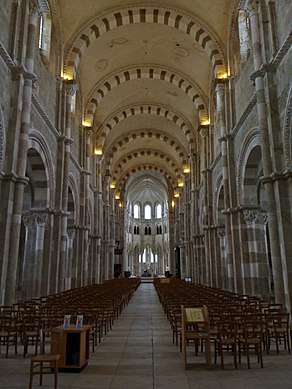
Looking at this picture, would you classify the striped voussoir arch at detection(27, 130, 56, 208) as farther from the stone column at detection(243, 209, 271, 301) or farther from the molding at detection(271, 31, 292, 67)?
the molding at detection(271, 31, 292, 67)

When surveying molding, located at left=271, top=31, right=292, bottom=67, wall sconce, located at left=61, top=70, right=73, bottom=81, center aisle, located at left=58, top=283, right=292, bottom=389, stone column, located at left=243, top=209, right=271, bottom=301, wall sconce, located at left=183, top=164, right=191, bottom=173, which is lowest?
center aisle, located at left=58, top=283, right=292, bottom=389

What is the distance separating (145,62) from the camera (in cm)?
2728

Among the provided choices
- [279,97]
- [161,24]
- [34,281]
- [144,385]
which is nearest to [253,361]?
[144,385]

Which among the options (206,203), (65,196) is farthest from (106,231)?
(65,196)

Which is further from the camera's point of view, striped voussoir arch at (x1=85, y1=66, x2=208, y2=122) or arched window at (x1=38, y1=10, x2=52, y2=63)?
striped voussoir arch at (x1=85, y1=66, x2=208, y2=122)

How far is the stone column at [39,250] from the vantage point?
1677 cm

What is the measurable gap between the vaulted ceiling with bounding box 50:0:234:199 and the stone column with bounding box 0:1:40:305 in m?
8.36

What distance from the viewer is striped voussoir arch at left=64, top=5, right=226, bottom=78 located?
2086 cm

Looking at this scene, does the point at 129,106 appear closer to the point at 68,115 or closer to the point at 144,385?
the point at 68,115

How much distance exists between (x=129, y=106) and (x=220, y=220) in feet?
49.6

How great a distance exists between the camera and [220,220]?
2420 centimetres

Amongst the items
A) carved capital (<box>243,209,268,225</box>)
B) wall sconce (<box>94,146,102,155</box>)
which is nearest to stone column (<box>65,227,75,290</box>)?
wall sconce (<box>94,146,102,155</box>)

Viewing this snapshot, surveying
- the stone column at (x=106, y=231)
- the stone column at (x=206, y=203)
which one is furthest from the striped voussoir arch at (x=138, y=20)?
the stone column at (x=106, y=231)

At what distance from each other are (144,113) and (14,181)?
79.4 ft
